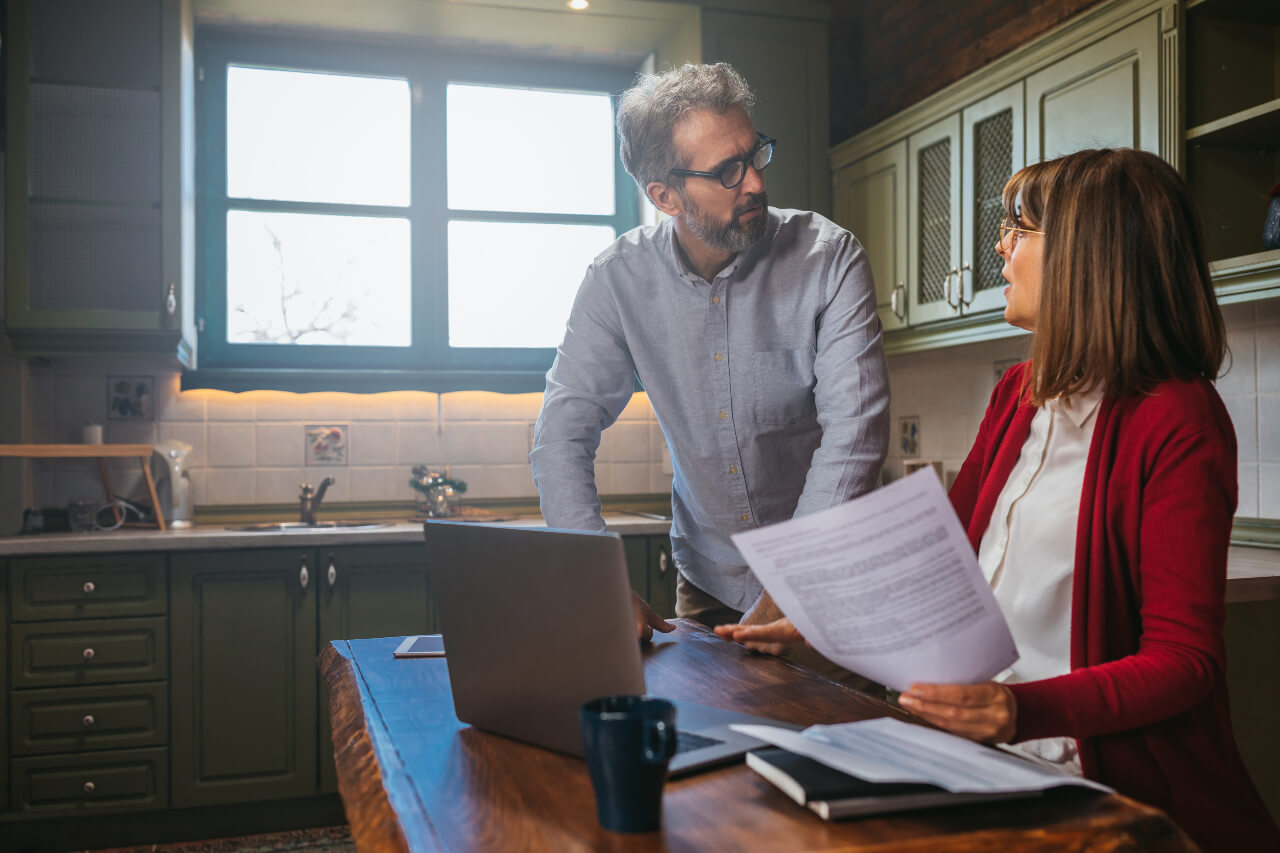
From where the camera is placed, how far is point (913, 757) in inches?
32.7

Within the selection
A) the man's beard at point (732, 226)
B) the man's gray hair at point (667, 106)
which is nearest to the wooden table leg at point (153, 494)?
the man's gray hair at point (667, 106)

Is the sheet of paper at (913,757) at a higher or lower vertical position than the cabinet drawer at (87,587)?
higher

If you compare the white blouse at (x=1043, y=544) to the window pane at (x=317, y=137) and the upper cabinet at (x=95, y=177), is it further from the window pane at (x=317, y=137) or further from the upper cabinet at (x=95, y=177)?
the window pane at (x=317, y=137)

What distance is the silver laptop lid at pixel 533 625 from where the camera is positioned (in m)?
0.87

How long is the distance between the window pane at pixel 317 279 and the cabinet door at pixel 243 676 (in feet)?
3.35

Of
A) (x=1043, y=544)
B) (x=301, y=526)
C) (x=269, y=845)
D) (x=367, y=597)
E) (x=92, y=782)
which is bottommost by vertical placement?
(x=269, y=845)

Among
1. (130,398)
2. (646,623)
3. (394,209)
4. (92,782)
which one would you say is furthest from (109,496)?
(646,623)

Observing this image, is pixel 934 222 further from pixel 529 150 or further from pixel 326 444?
pixel 326 444

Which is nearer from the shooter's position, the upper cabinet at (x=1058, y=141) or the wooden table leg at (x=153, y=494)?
the upper cabinet at (x=1058, y=141)

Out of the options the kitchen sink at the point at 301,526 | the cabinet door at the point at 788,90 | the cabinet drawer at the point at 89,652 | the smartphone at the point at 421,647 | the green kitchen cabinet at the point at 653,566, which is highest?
the cabinet door at the point at 788,90

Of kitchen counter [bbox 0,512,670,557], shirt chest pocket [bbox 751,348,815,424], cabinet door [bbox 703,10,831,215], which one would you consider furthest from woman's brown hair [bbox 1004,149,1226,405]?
cabinet door [bbox 703,10,831,215]

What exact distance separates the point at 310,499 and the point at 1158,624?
3.10 metres

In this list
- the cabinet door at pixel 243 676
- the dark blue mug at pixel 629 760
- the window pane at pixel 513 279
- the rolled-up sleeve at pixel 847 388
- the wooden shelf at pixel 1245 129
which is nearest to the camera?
the dark blue mug at pixel 629 760

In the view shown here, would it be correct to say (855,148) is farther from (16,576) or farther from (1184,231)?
(16,576)
